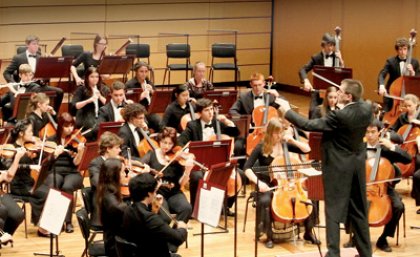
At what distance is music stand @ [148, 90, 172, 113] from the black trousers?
2.87 metres

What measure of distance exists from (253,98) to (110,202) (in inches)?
165

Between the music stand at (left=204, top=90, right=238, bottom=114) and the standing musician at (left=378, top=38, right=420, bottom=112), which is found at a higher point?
the standing musician at (left=378, top=38, right=420, bottom=112)

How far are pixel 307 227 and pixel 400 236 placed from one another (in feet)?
3.38

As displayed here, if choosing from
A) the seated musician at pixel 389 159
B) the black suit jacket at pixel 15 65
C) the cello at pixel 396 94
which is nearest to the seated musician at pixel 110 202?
the seated musician at pixel 389 159

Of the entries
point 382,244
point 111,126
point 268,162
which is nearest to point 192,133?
point 111,126

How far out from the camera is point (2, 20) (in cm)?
1432

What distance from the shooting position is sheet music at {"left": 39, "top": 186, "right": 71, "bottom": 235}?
604 centimetres

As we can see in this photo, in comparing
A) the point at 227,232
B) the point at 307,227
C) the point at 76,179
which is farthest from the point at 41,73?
the point at 307,227

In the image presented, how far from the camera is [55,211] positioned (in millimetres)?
6074

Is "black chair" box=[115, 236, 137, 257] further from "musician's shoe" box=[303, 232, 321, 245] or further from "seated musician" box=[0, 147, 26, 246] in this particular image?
"musician's shoe" box=[303, 232, 321, 245]

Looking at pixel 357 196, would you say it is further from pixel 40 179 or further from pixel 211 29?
pixel 211 29

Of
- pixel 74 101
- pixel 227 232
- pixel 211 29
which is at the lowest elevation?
pixel 227 232

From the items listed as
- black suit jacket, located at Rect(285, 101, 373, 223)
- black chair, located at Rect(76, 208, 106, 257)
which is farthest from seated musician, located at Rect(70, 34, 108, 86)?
black suit jacket, located at Rect(285, 101, 373, 223)

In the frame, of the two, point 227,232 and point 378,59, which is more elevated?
point 378,59
